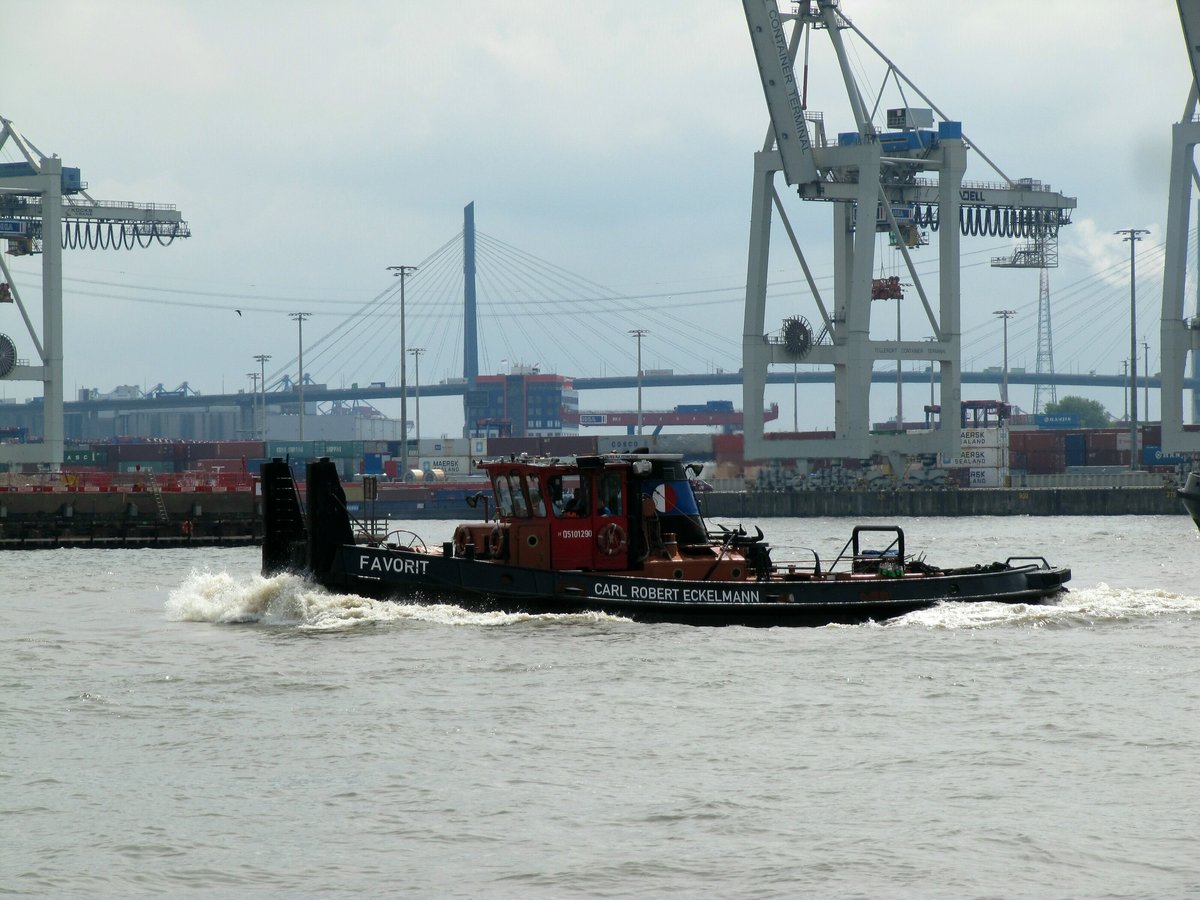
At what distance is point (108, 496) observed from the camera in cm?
5312

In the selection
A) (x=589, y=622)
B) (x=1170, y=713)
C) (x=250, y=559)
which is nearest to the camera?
(x=1170, y=713)

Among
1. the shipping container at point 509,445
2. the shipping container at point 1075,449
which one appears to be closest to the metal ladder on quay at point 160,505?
the shipping container at point 1075,449

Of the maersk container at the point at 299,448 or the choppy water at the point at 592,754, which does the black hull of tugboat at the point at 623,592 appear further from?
the maersk container at the point at 299,448

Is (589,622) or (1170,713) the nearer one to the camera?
(1170,713)

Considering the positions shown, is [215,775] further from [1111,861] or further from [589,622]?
[589,622]

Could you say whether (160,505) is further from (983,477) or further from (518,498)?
(983,477)

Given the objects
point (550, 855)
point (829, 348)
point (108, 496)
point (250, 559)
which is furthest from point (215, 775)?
point (829, 348)

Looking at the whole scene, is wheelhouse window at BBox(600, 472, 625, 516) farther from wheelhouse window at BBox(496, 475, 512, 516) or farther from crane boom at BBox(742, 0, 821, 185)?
crane boom at BBox(742, 0, 821, 185)

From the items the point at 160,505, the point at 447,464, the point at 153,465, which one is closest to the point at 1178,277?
the point at 160,505

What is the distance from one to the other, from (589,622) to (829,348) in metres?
52.7

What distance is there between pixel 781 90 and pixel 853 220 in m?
9.00

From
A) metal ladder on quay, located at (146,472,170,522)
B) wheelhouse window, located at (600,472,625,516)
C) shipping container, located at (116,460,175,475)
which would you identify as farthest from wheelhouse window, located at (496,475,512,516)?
shipping container, located at (116,460,175,475)

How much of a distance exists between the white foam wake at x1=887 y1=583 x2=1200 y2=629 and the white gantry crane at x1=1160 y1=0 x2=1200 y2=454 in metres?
41.6

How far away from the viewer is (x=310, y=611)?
76.9 ft
